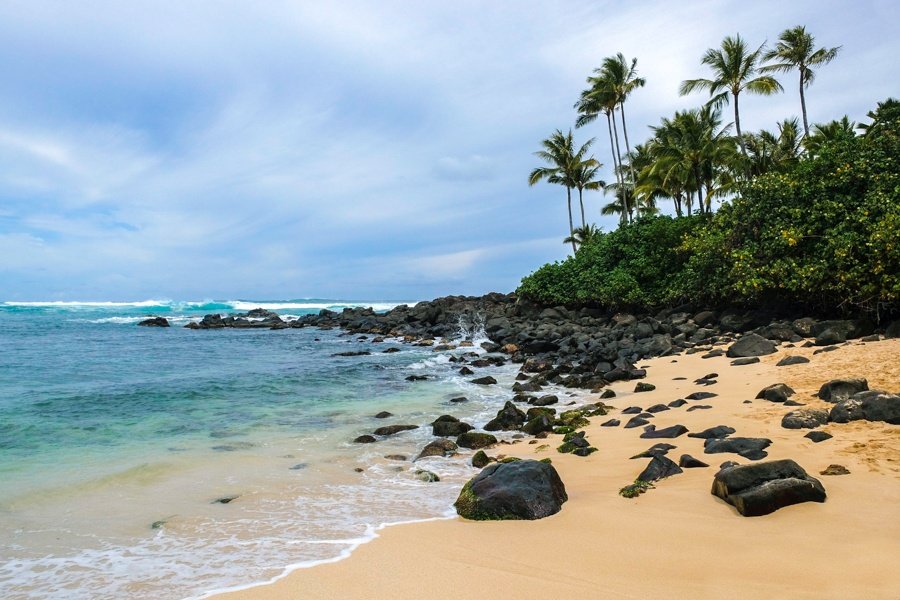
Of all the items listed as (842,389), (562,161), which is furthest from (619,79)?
(842,389)

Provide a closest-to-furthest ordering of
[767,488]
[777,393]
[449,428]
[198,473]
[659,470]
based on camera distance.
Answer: [767,488]
[659,470]
[198,473]
[777,393]
[449,428]

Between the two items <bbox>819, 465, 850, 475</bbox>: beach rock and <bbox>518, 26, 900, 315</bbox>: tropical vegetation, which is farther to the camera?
<bbox>518, 26, 900, 315</bbox>: tropical vegetation

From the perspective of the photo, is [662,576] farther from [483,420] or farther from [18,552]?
[483,420]

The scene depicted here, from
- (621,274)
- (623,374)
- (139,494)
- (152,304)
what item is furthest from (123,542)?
(152,304)

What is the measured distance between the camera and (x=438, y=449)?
8.25 m

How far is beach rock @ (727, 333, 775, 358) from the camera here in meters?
13.1

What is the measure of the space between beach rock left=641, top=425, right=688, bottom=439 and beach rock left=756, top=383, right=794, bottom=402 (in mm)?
1964

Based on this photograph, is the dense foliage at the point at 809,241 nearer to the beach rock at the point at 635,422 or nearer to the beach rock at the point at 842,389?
the beach rock at the point at 842,389

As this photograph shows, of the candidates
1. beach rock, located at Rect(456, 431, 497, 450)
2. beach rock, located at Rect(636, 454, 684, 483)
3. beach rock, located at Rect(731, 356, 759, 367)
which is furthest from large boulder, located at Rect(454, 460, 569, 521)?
beach rock, located at Rect(731, 356, 759, 367)

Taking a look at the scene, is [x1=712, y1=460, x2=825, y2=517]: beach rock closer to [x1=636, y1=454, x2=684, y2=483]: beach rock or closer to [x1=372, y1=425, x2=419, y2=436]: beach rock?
[x1=636, y1=454, x2=684, y2=483]: beach rock

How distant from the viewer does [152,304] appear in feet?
315

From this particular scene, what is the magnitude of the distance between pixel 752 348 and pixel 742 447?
8200 millimetres

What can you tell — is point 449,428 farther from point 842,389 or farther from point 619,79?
point 619,79

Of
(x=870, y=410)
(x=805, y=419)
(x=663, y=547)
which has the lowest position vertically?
(x=663, y=547)
